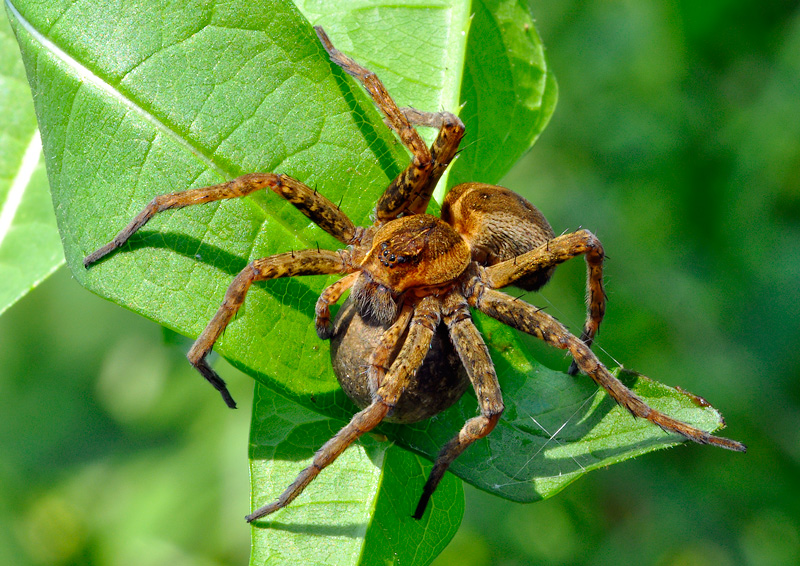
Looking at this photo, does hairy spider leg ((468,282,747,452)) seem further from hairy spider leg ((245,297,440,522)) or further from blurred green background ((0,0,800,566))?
blurred green background ((0,0,800,566))

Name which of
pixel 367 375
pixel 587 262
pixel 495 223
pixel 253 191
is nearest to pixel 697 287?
pixel 587 262

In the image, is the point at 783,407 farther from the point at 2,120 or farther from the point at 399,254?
the point at 2,120

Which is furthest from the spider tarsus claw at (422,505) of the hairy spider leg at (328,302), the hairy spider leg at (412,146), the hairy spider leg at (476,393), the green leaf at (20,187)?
the green leaf at (20,187)

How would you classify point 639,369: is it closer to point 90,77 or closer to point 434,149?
point 434,149

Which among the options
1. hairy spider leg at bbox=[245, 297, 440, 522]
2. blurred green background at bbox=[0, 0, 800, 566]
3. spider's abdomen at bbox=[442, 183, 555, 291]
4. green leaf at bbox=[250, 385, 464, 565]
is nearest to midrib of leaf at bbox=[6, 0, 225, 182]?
green leaf at bbox=[250, 385, 464, 565]

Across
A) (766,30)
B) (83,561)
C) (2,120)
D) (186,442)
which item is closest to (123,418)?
(186,442)
